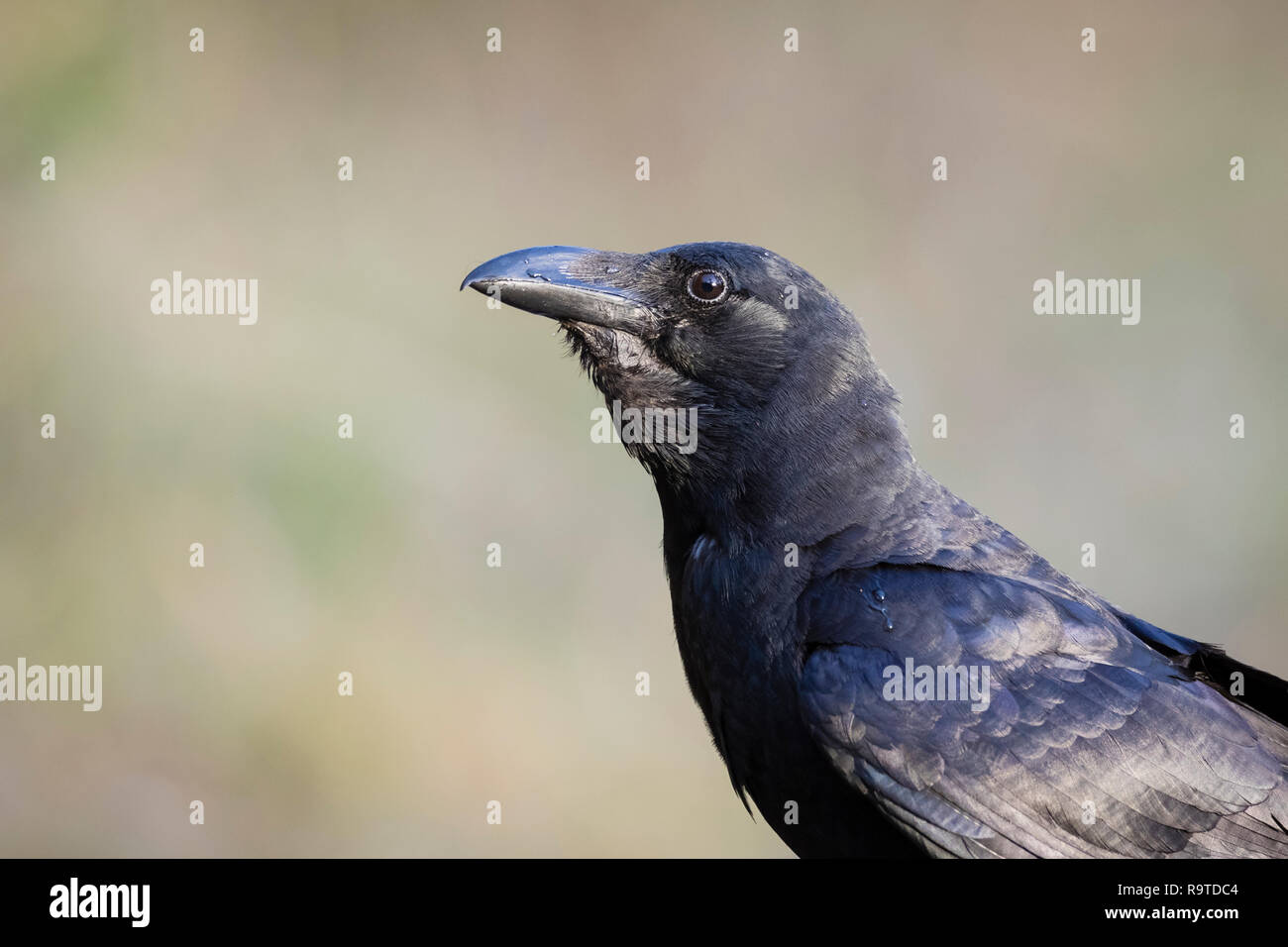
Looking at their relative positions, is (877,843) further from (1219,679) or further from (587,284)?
(587,284)

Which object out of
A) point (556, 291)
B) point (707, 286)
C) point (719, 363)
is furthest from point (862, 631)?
point (556, 291)

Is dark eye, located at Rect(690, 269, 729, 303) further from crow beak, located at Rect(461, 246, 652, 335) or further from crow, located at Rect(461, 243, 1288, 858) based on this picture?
crow beak, located at Rect(461, 246, 652, 335)

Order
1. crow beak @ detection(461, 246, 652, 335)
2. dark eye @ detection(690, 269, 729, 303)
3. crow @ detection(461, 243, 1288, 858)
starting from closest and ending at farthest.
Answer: crow @ detection(461, 243, 1288, 858) → crow beak @ detection(461, 246, 652, 335) → dark eye @ detection(690, 269, 729, 303)

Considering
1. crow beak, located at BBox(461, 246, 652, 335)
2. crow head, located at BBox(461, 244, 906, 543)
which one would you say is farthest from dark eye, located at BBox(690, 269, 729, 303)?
crow beak, located at BBox(461, 246, 652, 335)

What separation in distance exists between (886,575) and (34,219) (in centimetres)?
795

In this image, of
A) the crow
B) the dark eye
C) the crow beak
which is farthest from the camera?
the dark eye

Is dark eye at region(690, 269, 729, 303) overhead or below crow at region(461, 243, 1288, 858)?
overhead

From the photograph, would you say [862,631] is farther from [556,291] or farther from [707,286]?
[556,291]

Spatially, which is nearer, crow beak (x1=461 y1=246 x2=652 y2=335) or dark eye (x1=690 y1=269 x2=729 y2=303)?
crow beak (x1=461 y1=246 x2=652 y2=335)

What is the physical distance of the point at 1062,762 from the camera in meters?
3.52

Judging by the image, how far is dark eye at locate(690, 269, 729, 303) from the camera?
4.07m

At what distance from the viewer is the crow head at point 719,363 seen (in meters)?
3.97

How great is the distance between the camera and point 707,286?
407 cm
